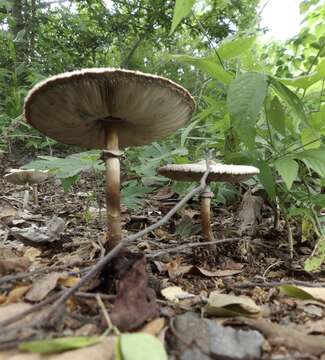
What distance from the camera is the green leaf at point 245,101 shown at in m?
1.77

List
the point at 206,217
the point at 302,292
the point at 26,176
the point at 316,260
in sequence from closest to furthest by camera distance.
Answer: the point at 302,292
the point at 316,260
the point at 206,217
the point at 26,176

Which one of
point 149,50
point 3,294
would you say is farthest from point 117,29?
point 3,294

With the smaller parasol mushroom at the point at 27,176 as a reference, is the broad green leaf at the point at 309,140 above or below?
below

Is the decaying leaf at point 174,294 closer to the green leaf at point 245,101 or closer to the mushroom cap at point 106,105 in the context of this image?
the green leaf at point 245,101

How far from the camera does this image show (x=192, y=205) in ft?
Result: 11.2

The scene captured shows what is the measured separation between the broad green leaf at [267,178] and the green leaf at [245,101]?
52cm

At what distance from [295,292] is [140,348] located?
0.87 meters

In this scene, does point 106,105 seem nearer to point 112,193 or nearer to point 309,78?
point 112,193

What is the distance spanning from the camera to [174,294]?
5.32 feet

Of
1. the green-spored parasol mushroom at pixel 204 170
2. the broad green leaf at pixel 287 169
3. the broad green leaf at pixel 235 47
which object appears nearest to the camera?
→ the broad green leaf at pixel 287 169

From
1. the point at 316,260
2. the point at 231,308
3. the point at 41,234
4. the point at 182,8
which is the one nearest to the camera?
the point at 231,308

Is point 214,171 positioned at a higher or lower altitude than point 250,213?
higher

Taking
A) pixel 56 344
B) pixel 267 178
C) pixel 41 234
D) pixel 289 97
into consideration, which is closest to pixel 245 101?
pixel 289 97

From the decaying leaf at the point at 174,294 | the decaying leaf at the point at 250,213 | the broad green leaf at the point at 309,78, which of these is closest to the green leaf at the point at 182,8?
the broad green leaf at the point at 309,78
